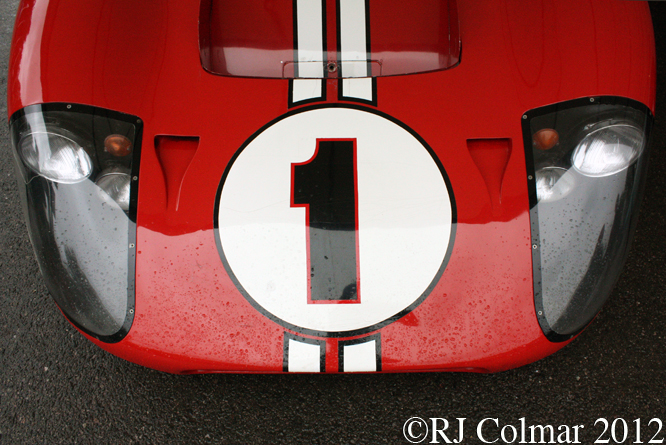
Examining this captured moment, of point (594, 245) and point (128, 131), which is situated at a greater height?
point (128, 131)

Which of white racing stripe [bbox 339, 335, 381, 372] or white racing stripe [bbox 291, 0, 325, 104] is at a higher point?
white racing stripe [bbox 291, 0, 325, 104]

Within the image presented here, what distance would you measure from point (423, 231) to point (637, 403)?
3.28ft

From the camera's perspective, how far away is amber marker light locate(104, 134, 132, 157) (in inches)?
51.8

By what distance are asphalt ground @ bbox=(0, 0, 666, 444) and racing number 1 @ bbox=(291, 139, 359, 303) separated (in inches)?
21.9

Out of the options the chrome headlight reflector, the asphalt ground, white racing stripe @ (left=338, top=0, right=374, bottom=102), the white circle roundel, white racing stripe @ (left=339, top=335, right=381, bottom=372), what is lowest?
the asphalt ground

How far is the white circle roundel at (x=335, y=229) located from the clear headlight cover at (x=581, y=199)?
0.26 meters

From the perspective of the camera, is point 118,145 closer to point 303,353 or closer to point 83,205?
point 83,205

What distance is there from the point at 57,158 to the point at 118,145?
16 centimetres

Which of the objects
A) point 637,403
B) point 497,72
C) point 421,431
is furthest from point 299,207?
point 637,403

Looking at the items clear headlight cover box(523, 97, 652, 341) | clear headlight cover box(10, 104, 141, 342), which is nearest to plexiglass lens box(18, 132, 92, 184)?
clear headlight cover box(10, 104, 141, 342)

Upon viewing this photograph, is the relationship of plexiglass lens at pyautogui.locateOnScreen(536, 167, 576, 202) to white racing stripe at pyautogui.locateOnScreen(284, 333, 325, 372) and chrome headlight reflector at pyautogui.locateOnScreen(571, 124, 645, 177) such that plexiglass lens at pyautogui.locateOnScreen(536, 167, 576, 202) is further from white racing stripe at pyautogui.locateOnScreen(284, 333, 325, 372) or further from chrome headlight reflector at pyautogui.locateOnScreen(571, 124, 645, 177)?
white racing stripe at pyautogui.locateOnScreen(284, 333, 325, 372)

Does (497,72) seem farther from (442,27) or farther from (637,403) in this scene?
(637,403)

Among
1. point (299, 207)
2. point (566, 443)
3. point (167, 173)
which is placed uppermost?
point (167, 173)

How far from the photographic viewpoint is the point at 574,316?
50.1 inches
